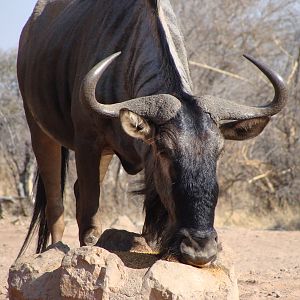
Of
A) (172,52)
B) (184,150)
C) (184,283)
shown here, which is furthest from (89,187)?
(184,283)

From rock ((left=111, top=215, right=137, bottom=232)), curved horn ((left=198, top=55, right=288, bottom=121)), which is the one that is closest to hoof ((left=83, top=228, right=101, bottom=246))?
curved horn ((left=198, top=55, right=288, bottom=121))

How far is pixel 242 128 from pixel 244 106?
139 mm

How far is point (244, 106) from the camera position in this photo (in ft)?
17.4

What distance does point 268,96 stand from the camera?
56.2 feet

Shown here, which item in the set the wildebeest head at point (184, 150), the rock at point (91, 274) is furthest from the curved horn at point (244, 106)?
the rock at point (91, 274)

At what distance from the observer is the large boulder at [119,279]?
425 cm

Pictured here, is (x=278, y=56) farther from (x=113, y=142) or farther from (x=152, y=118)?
(x=152, y=118)

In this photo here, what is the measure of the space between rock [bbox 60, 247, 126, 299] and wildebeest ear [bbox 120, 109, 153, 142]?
93 centimetres

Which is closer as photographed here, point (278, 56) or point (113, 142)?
point (113, 142)

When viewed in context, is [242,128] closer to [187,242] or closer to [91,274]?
[187,242]

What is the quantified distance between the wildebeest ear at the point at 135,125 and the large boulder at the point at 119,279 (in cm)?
81

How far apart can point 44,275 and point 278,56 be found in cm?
1424

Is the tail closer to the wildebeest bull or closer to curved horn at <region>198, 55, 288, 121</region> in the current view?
the wildebeest bull

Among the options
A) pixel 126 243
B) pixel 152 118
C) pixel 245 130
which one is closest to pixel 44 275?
pixel 126 243
